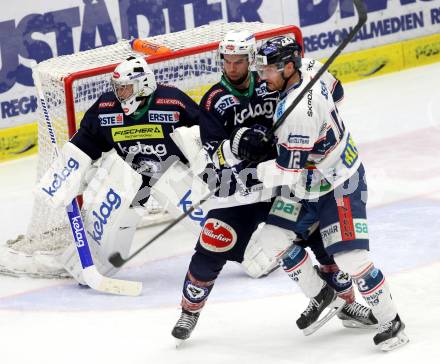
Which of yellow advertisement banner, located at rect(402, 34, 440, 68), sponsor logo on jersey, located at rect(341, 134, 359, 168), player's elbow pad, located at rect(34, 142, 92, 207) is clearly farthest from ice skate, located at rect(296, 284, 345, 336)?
yellow advertisement banner, located at rect(402, 34, 440, 68)

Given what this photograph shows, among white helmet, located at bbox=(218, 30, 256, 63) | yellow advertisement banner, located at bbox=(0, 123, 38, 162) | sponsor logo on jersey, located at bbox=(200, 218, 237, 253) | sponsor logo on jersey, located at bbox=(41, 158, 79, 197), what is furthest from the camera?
yellow advertisement banner, located at bbox=(0, 123, 38, 162)

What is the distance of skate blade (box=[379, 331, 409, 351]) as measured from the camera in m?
4.52

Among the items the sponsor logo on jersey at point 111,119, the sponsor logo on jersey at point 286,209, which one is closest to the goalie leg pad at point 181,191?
the sponsor logo on jersey at point 111,119

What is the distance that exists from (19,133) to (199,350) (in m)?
3.73

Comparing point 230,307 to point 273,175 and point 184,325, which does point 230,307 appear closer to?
point 184,325

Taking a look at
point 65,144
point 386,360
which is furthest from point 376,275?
point 65,144

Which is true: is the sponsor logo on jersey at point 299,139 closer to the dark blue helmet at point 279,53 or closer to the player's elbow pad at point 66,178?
the dark blue helmet at point 279,53

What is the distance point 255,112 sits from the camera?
4.83m

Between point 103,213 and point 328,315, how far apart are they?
149 centimetres

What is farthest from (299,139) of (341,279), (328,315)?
(328,315)

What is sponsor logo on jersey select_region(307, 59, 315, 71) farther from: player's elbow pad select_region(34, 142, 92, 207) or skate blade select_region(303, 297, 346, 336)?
player's elbow pad select_region(34, 142, 92, 207)

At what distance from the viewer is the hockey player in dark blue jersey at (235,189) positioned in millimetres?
4781

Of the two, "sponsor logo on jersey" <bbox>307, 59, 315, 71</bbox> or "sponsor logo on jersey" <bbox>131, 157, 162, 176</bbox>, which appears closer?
"sponsor logo on jersey" <bbox>307, 59, 315, 71</bbox>

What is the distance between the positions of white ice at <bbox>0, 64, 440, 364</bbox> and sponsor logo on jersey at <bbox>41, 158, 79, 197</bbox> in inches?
19.7
